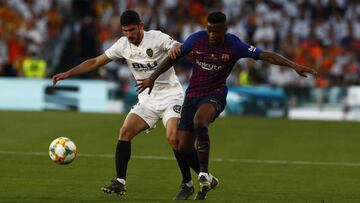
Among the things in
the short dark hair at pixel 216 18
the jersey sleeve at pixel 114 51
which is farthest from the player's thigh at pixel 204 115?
the jersey sleeve at pixel 114 51

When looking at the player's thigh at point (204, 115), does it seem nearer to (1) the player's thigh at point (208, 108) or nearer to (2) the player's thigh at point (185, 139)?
(1) the player's thigh at point (208, 108)

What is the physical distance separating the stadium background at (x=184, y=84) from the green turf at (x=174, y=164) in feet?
0.10

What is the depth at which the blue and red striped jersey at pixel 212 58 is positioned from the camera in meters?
10.6

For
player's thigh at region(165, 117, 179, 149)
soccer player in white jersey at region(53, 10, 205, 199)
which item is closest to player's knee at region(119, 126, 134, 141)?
soccer player in white jersey at region(53, 10, 205, 199)

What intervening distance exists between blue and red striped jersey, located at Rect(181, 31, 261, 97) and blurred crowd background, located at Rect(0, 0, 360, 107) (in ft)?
52.5

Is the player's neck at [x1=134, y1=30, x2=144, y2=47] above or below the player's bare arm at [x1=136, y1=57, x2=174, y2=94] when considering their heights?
above

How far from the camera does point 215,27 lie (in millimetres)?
10438

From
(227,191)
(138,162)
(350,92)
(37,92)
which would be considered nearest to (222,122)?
(350,92)

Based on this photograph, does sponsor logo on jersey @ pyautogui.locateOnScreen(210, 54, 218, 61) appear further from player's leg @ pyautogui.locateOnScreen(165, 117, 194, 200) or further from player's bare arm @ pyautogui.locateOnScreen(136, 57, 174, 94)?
player's leg @ pyautogui.locateOnScreen(165, 117, 194, 200)

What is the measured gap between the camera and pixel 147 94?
1147 cm

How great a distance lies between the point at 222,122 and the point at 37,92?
5.98m

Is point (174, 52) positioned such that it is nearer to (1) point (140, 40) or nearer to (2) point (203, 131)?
(1) point (140, 40)

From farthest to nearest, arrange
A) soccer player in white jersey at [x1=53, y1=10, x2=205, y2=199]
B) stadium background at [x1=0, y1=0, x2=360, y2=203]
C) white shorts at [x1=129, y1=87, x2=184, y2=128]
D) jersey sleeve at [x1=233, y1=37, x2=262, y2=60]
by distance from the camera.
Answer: stadium background at [x1=0, y1=0, x2=360, y2=203] → white shorts at [x1=129, y1=87, x2=184, y2=128] → soccer player in white jersey at [x1=53, y1=10, x2=205, y2=199] → jersey sleeve at [x1=233, y1=37, x2=262, y2=60]

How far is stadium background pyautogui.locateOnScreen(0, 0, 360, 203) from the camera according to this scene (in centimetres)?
1553
